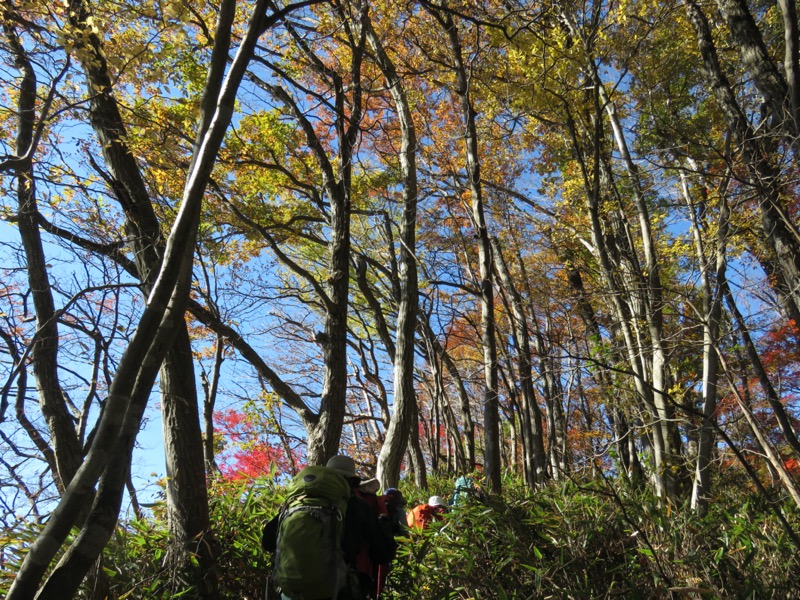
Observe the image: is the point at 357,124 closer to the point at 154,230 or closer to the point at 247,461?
the point at 154,230

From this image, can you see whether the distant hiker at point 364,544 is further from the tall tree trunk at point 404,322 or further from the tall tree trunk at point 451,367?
the tall tree trunk at point 451,367

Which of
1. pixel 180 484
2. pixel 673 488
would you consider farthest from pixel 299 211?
pixel 673 488

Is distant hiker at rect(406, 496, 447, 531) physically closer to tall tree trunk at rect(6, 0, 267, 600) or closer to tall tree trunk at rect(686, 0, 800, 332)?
tall tree trunk at rect(6, 0, 267, 600)

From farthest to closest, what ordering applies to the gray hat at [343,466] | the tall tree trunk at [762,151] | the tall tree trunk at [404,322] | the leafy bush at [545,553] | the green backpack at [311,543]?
the tall tree trunk at [404,322] < the tall tree trunk at [762,151] < the gray hat at [343,466] < the leafy bush at [545,553] < the green backpack at [311,543]

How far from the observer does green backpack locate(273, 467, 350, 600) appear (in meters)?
3.07

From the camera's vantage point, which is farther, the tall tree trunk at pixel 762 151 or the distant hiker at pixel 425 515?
the distant hiker at pixel 425 515

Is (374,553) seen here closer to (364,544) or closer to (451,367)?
(364,544)

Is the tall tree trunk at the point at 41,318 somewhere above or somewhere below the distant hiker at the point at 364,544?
above

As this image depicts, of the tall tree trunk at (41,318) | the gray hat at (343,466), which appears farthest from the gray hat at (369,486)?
the tall tree trunk at (41,318)

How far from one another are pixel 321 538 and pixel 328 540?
61mm

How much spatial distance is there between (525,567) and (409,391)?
2735 millimetres

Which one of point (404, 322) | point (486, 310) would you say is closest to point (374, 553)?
point (404, 322)

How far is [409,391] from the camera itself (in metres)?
6.17

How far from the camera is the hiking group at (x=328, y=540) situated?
3.08 m
